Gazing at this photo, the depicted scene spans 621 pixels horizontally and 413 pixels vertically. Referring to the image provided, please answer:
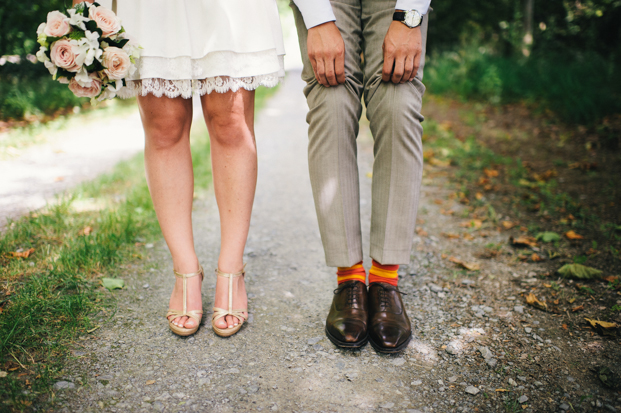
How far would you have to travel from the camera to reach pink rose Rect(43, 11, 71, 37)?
1314mm

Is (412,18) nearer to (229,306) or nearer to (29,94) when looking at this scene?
(229,306)

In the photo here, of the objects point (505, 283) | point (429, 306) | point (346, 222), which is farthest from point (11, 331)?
point (505, 283)

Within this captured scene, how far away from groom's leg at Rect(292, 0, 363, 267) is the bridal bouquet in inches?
27.0

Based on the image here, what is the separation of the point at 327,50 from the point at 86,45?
2.71ft

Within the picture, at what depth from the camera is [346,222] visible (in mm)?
1636

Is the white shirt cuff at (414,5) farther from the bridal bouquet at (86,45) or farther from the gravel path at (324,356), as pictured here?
the gravel path at (324,356)

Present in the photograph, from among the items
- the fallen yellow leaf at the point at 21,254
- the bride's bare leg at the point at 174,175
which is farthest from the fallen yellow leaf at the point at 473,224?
the fallen yellow leaf at the point at 21,254

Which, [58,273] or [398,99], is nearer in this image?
[398,99]

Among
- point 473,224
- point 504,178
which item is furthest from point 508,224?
point 504,178

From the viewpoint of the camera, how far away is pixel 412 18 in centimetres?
150

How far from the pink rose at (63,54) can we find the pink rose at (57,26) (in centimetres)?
3

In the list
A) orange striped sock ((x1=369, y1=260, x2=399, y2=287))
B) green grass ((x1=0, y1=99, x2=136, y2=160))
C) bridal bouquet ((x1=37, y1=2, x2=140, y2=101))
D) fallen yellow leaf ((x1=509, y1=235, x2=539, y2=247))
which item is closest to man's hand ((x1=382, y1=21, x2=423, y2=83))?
orange striped sock ((x1=369, y1=260, x2=399, y2=287))

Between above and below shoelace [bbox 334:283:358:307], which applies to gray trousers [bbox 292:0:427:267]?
above

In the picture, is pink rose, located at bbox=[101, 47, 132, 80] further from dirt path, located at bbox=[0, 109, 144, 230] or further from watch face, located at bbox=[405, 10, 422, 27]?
dirt path, located at bbox=[0, 109, 144, 230]
